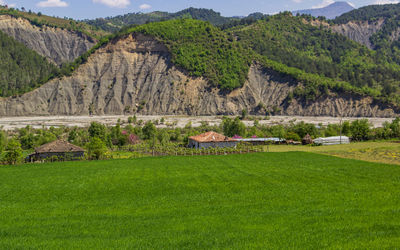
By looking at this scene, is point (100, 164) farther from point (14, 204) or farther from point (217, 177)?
point (14, 204)

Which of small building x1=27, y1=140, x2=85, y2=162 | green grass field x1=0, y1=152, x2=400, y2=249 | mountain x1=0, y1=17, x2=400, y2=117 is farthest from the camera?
mountain x1=0, y1=17, x2=400, y2=117

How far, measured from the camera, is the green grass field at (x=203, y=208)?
14.5 m

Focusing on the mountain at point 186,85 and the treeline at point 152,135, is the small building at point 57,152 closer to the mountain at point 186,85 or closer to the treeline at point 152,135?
the treeline at point 152,135

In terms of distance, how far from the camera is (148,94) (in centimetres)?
14062

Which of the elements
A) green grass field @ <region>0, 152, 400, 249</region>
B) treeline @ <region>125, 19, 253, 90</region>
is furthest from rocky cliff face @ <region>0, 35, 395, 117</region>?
green grass field @ <region>0, 152, 400, 249</region>

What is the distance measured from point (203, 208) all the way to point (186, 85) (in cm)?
12343

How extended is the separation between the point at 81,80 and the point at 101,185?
Result: 403ft

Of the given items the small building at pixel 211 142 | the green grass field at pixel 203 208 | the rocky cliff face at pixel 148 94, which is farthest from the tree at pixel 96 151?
the rocky cliff face at pixel 148 94

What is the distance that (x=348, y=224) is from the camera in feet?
52.6

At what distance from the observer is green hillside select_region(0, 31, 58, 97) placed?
154 m

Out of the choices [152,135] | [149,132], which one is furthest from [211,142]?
[149,132]

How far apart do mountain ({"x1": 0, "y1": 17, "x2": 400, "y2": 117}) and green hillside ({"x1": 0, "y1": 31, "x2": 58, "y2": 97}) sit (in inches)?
612

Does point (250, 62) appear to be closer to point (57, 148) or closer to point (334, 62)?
point (334, 62)

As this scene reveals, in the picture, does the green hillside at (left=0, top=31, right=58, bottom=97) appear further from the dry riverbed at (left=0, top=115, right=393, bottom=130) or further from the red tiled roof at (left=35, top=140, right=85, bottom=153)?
the red tiled roof at (left=35, top=140, right=85, bottom=153)
